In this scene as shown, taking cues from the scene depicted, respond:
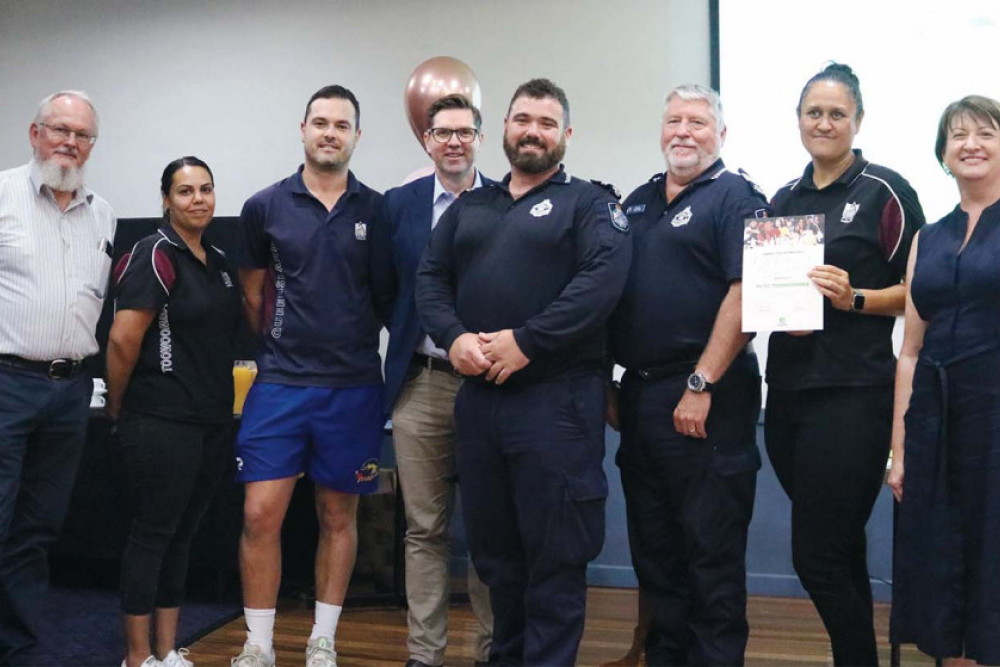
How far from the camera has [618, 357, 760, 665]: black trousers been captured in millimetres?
2424

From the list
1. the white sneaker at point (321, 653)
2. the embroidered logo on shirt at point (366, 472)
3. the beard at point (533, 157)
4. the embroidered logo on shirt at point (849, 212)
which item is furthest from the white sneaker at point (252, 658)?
the embroidered logo on shirt at point (849, 212)

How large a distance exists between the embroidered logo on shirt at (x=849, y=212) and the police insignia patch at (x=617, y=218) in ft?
1.81

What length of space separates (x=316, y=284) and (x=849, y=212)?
1.50 m

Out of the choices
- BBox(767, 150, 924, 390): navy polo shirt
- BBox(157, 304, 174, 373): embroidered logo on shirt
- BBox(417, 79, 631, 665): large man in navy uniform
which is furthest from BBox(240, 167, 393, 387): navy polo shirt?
BBox(767, 150, 924, 390): navy polo shirt

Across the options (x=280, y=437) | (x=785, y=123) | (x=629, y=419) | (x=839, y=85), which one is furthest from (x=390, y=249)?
(x=785, y=123)

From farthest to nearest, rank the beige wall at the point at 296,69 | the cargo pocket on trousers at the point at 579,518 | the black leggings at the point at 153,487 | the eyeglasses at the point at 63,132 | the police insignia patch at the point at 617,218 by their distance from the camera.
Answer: the beige wall at the point at 296,69 < the eyeglasses at the point at 63,132 < the black leggings at the point at 153,487 < the police insignia patch at the point at 617,218 < the cargo pocket on trousers at the point at 579,518

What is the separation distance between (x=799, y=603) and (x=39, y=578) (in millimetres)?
2927

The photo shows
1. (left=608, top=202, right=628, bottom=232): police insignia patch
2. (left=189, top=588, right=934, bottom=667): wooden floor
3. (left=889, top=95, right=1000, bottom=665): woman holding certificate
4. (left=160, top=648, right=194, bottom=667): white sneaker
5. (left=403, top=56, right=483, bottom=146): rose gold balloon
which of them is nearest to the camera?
(left=889, top=95, right=1000, bottom=665): woman holding certificate

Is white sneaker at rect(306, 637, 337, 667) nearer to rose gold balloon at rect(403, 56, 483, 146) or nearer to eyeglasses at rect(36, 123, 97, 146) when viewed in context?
eyeglasses at rect(36, 123, 97, 146)

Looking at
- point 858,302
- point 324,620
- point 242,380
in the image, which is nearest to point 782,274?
point 858,302

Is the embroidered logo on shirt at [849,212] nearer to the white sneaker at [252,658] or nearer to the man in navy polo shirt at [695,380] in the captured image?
the man in navy polo shirt at [695,380]

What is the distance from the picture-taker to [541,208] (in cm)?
241

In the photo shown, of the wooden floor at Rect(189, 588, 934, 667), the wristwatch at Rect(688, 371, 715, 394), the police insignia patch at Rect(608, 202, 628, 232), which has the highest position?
the police insignia patch at Rect(608, 202, 628, 232)

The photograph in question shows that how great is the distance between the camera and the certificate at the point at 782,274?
2299 millimetres
